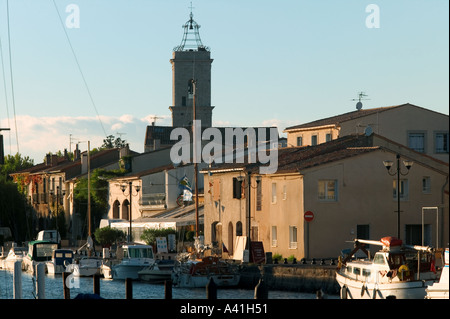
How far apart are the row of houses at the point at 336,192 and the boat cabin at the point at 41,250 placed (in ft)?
21.8

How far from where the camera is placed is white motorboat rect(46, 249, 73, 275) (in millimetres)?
63531

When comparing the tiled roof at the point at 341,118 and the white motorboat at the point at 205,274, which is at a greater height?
the tiled roof at the point at 341,118

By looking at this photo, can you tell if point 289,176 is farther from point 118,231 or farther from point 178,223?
point 118,231

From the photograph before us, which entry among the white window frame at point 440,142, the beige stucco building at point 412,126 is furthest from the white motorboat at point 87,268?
the white window frame at point 440,142

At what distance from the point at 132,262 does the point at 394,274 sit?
76.7 feet

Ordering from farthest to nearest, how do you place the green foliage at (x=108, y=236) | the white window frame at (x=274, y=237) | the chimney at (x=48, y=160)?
1. the chimney at (x=48, y=160)
2. the green foliage at (x=108, y=236)
3. the white window frame at (x=274, y=237)

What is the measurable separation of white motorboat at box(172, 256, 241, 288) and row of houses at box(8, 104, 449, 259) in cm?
357

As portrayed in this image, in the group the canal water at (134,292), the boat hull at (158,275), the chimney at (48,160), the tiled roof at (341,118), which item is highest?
the tiled roof at (341,118)

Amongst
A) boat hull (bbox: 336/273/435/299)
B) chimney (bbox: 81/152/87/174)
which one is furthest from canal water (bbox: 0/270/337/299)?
chimney (bbox: 81/152/87/174)

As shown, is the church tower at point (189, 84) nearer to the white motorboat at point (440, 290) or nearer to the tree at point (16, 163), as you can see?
the tree at point (16, 163)

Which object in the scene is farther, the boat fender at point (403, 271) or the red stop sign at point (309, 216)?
the red stop sign at point (309, 216)

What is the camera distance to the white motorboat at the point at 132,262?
56.7 meters

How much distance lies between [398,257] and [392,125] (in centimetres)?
2979

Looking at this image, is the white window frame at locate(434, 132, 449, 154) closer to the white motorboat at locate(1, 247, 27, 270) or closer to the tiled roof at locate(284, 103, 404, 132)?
the tiled roof at locate(284, 103, 404, 132)
